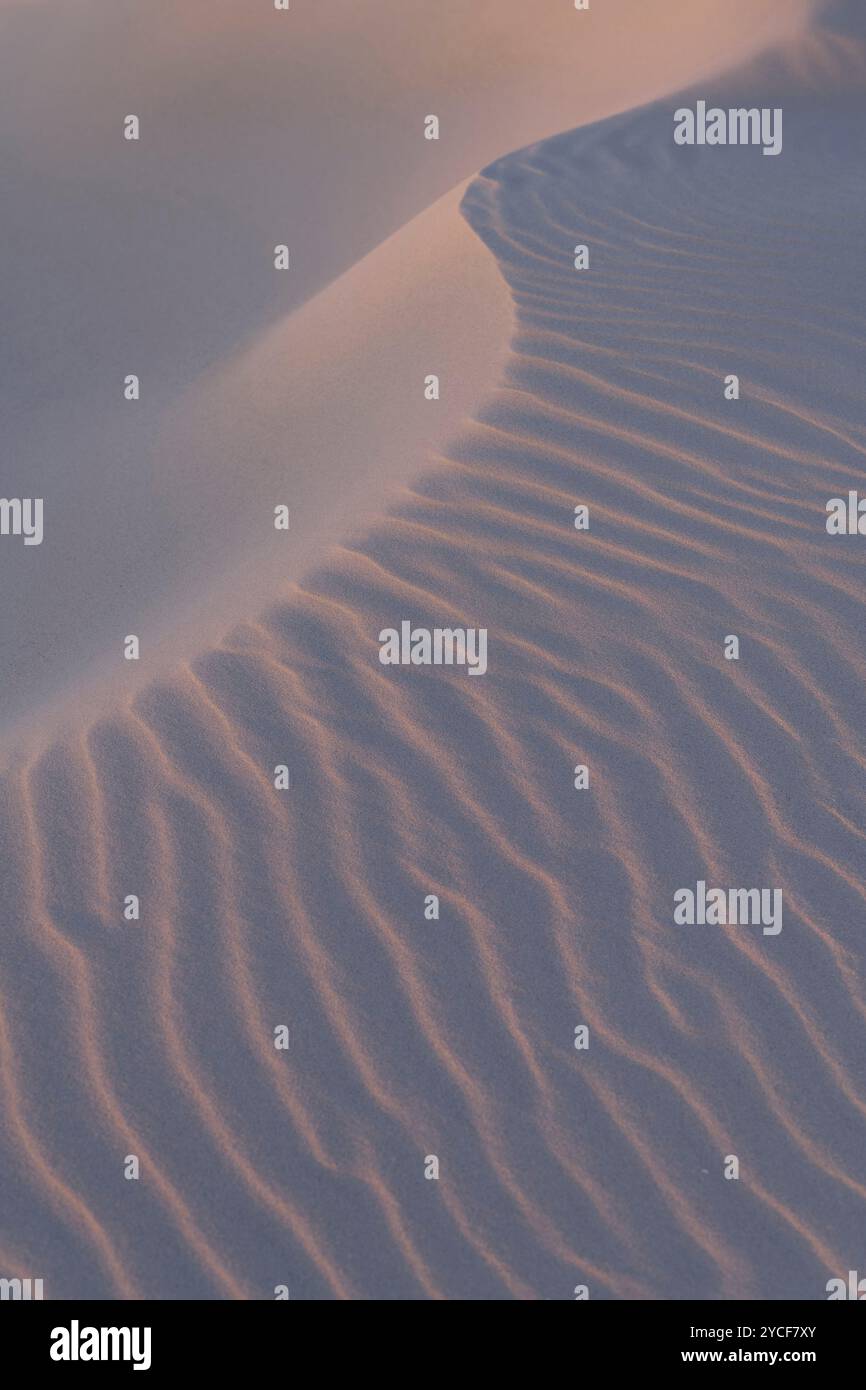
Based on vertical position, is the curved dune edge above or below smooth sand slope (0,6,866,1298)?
above

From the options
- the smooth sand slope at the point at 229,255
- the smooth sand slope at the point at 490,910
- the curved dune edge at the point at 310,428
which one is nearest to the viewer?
the smooth sand slope at the point at 490,910

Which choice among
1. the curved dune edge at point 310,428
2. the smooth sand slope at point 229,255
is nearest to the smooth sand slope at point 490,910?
the curved dune edge at point 310,428

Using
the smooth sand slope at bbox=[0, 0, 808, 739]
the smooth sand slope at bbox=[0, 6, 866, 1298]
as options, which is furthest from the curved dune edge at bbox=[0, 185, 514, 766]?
the smooth sand slope at bbox=[0, 6, 866, 1298]

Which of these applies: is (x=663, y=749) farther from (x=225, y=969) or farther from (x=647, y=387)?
(x=647, y=387)

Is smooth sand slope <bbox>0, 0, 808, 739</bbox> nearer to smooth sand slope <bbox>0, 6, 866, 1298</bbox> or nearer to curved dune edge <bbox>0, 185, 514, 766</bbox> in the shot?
curved dune edge <bbox>0, 185, 514, 766</bbox>

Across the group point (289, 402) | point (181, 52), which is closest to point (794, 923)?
point (289, 402)

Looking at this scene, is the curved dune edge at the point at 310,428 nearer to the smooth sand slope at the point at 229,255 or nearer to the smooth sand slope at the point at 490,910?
the smooth sand slope at the point at 229,255

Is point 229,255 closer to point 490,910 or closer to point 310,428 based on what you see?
point 310,428

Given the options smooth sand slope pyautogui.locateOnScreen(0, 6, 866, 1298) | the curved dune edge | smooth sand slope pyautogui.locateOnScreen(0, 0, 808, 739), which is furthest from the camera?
smooth sand slope pyautogui.locateOnScreen(0, 0, 808, 739)
